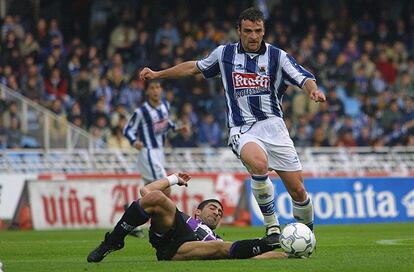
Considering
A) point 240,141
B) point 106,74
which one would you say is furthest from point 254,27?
point 106,74

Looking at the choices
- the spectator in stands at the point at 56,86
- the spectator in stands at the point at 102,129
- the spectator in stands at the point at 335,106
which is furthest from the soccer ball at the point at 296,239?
the spectator in stands at the point at 335,106

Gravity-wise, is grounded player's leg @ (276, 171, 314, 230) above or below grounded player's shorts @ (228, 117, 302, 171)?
below

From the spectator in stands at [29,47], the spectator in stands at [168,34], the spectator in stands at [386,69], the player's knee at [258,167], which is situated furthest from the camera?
the spectator in stands at [386,69]

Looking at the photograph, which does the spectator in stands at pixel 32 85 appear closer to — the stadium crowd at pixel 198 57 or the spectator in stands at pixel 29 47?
the stadium crowd at pixel 198 57

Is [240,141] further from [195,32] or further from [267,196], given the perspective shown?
[195,32]

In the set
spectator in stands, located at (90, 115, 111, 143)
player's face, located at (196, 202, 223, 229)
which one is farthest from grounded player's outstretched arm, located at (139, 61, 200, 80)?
spectator in stands, located at (90, 115, 111, 143)

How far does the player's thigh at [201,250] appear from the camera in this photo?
10.6 meters

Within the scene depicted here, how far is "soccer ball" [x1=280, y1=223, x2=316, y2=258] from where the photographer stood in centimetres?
1042

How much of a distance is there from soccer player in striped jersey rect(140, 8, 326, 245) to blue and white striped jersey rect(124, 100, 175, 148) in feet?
20.9

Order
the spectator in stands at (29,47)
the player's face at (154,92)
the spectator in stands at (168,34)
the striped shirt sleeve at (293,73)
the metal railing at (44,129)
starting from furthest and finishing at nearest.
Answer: the spectator in stands at (168,34)
the spectator in stands at (29,47)
the metal railing at (44,129)
the player's face at (154,92)
the striped shirt sleeve at (293,73)

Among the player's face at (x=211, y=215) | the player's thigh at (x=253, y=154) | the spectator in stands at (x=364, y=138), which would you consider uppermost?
the player's thigh at (x=253, y=154)

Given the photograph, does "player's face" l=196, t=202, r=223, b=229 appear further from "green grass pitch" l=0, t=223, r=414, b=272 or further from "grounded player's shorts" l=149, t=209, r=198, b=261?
"green grass pitch" l=0, t=223, r=414, b=272

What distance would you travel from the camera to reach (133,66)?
27750 mm

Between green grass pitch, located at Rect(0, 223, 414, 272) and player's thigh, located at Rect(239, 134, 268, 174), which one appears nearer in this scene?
green grass pitch, located at Rect(0, 223, 414, 272)
